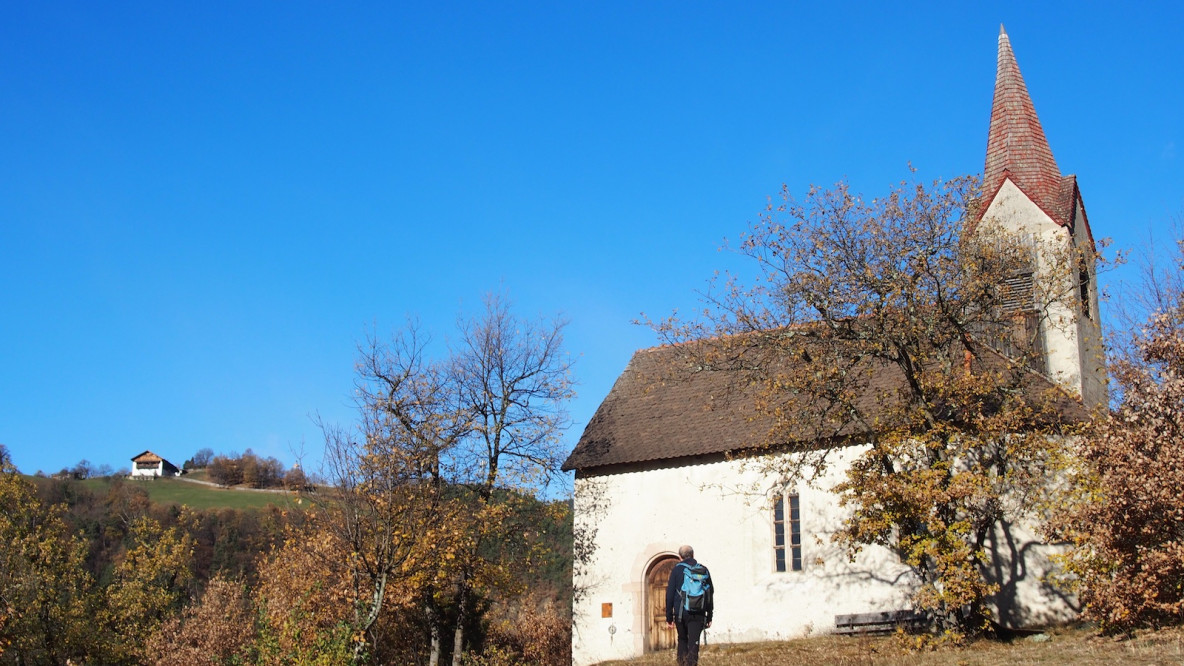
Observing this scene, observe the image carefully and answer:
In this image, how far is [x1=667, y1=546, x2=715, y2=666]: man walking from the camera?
42.2 ft

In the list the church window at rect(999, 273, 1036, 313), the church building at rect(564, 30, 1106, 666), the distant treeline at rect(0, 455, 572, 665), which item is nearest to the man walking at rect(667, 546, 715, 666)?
the distant treeline at rect(0, 455, 572, 665)

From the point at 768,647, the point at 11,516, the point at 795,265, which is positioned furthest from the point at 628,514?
the point at 11,516

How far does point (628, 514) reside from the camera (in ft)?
83.1

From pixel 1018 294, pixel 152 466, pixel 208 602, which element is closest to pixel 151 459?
pixel 152 466

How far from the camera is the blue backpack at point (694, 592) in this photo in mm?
12844

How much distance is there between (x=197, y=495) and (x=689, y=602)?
3161 inches

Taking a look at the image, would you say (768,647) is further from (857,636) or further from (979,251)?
(979,251)

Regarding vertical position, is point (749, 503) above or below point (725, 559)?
above

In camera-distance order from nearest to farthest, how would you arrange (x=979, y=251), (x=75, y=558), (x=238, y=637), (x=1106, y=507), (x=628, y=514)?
(x=1106, y=507) → (x=979, y=251) → (x=238, y=637) → (x=628, y=514) → (x=75, y=558)

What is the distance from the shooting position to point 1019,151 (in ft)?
81.3

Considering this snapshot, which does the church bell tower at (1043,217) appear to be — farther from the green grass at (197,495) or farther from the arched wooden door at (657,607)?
the green grass at (197,495)

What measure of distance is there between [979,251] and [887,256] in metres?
1.72

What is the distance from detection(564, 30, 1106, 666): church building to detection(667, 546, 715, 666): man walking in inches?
331

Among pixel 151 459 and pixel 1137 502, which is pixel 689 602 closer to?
pixel 1137 502
